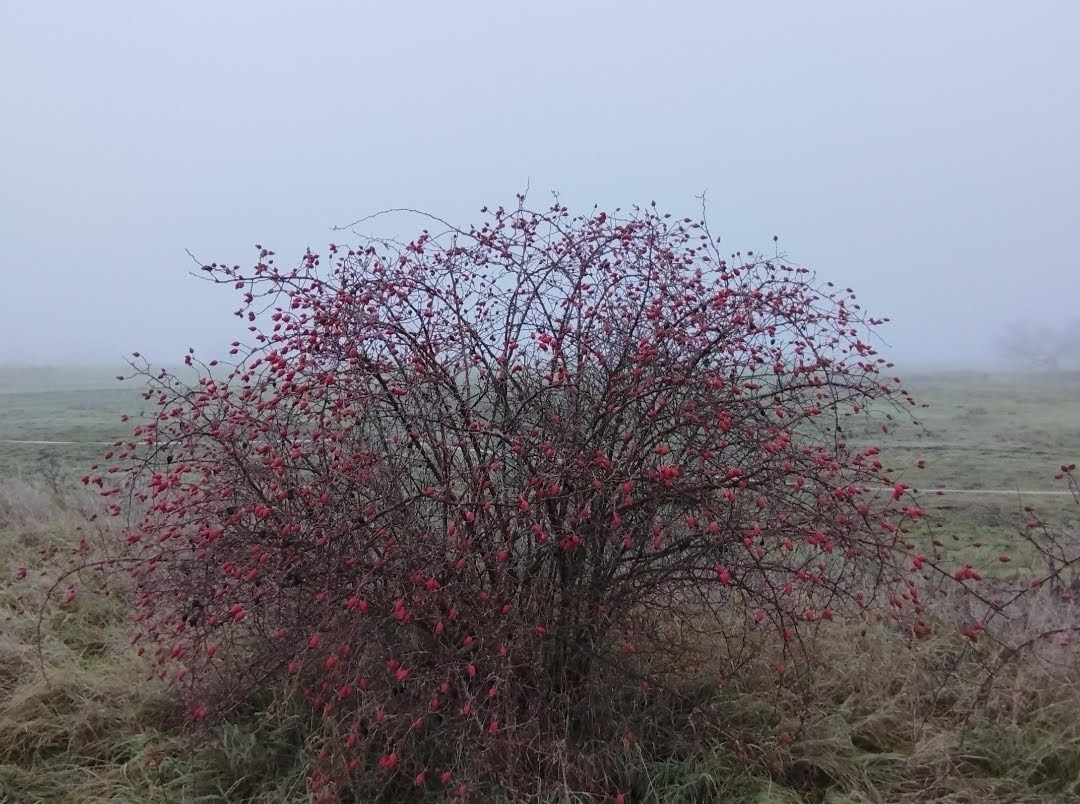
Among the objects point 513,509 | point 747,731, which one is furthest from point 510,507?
point 747,731

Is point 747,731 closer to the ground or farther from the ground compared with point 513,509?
closer to the ground

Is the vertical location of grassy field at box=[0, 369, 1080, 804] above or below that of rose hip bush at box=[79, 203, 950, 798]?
below

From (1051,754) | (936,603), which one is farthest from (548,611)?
(936,603)

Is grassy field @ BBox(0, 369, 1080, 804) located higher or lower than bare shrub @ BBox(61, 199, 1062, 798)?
lower

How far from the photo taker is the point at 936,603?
15.6ft

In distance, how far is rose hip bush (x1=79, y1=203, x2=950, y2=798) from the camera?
307cm

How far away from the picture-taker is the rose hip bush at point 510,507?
307cm

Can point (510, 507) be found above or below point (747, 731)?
above

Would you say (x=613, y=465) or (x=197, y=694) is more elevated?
(x=613, y=465)

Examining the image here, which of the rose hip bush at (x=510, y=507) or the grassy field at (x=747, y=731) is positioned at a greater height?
the rose hip bush at (x=510, y=507)

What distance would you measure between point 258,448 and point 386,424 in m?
0.55

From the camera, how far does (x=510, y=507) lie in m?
3.05

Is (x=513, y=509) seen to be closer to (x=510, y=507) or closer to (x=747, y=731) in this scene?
(x=510, y=507)

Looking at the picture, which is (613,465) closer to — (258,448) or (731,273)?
(731,273)
